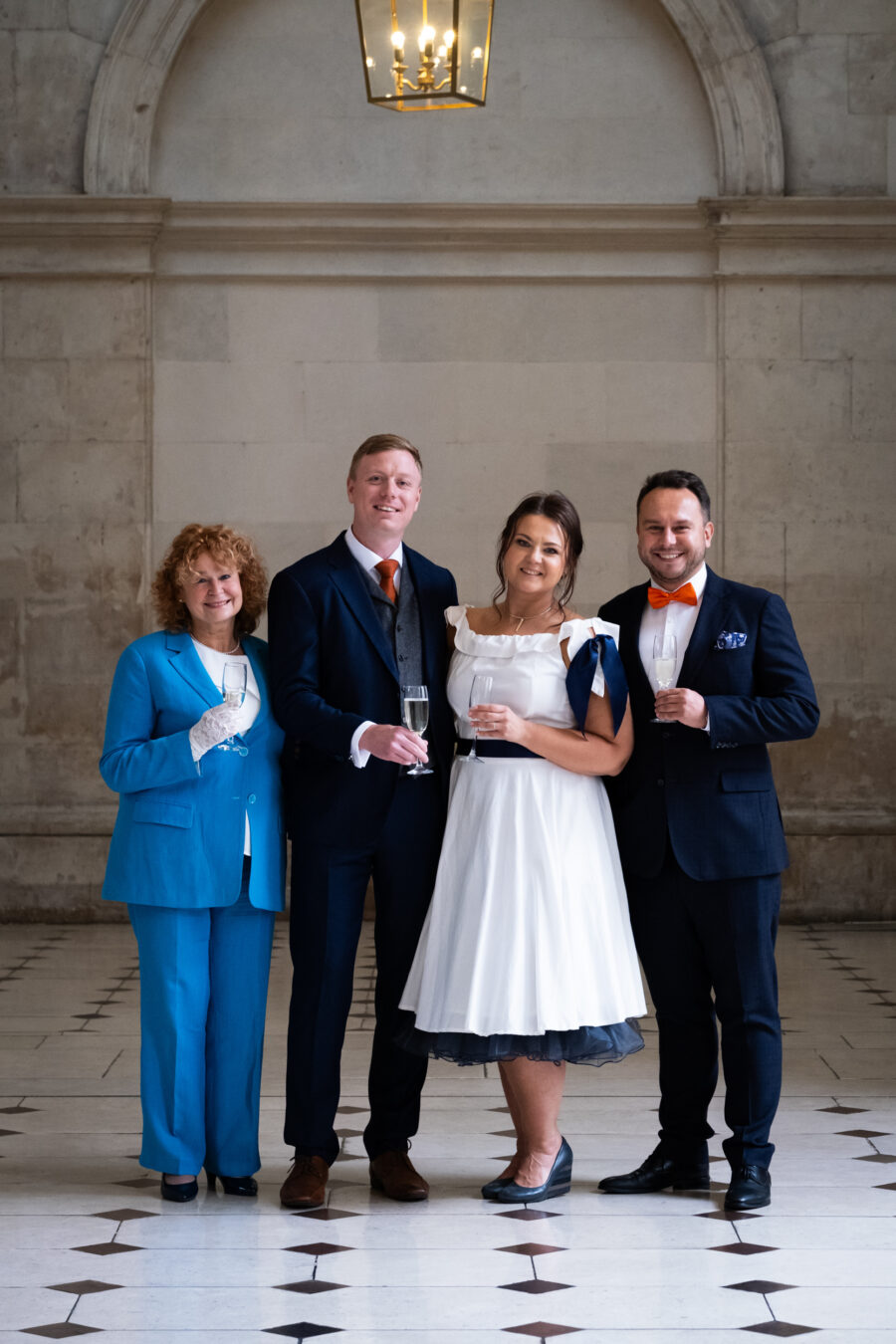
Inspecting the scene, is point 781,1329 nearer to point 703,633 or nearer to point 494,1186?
point 494,1186

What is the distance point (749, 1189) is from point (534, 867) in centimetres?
109

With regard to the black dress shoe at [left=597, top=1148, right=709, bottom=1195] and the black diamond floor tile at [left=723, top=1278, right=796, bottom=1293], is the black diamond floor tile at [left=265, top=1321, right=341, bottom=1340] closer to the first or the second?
the black diamond floor tile at [left=723, top=1278, right=796, bottom=1293]

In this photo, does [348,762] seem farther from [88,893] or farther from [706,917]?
[88,893]

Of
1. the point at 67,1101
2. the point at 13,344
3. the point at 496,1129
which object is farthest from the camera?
the point at 13,344

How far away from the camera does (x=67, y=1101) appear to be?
19.2 feet

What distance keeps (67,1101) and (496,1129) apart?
1.59 m

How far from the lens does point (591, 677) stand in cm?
443

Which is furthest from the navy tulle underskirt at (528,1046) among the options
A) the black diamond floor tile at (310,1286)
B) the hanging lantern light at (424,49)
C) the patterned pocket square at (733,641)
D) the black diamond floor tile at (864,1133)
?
the hanging lantern light at (424,49)

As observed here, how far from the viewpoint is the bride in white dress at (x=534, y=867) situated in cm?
430

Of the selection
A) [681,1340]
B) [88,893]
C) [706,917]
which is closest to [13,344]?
[88,893]

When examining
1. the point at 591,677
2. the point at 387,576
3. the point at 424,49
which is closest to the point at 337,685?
the point at 387,576

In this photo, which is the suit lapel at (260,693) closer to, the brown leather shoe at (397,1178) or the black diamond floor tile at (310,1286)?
the brown leather shoe at (397,1178)

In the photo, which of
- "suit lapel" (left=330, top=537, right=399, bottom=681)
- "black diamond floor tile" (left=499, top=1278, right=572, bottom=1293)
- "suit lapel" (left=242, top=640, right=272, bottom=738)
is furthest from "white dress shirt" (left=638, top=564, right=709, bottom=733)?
"black diamond floor tile" (left=499, top=1278, right=572, bottom=1293)

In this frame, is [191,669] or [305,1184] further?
[191,669]
